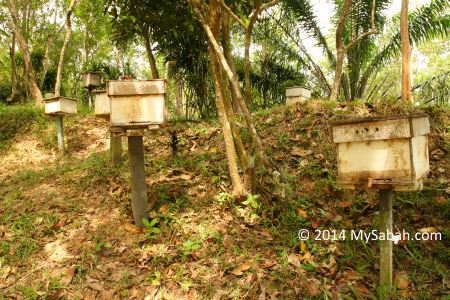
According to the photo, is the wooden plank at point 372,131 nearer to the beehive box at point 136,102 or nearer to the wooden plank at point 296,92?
the beehive box at point 136,102

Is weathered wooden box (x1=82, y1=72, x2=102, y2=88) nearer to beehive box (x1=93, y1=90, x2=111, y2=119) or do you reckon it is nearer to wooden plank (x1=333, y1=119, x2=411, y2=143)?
beehive box (x1=93, y1=90, x2=111, y2=119)

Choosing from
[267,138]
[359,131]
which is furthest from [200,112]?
[359,131]

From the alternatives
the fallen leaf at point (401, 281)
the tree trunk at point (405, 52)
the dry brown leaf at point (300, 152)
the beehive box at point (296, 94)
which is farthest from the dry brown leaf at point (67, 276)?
the tree trunk at point (405, 52)

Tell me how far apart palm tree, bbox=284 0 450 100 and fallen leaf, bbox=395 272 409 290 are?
278 inches

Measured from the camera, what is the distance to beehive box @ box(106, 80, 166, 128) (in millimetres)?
3881

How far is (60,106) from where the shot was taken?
278 inches

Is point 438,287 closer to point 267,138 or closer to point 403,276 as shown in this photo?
point 403,276

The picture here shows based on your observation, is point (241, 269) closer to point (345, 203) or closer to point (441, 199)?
point (345, 203)

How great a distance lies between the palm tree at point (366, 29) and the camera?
8914mm

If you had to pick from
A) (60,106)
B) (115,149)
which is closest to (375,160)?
(115,149)

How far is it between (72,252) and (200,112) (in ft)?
16.6

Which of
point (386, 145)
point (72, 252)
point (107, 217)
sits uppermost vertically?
point (386, 145)

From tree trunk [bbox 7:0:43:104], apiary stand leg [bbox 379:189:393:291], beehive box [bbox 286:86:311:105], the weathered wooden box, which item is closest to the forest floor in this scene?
apiary stand leg [bbox 379:189:393:291]

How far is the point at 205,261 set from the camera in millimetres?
3758
